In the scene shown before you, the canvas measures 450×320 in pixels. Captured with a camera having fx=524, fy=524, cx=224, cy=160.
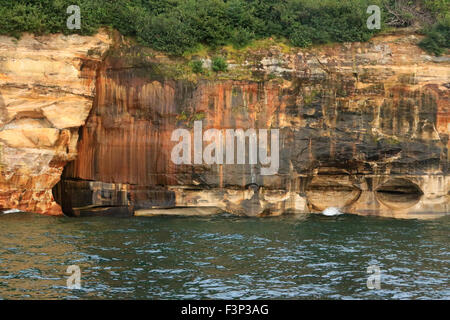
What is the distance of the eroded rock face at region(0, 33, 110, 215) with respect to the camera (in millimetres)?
22172

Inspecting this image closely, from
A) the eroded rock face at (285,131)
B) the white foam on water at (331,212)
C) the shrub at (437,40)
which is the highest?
the shrub at (437,40)

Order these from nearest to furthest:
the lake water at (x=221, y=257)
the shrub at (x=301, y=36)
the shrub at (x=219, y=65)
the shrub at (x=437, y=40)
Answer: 1. the lake water at (x=221, y=257)
2. the shrub at (x=219, y=65)
3. the shrub at (x=437, y=40)
4. the shrub at (x=301, y=36)

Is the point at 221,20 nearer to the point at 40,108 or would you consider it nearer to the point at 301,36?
the point at 301,36

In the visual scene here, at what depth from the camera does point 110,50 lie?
24.1 meters

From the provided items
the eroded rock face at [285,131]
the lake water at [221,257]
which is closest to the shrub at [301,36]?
the eroded rock face at [285,131]

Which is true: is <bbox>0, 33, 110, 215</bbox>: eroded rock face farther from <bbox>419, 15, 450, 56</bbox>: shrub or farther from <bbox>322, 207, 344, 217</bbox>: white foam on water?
<bbox>419, 15, 450, 56</bbox>: shrub

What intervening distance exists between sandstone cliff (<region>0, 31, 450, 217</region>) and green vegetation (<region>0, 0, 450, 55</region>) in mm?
1006

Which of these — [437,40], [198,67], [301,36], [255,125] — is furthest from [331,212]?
[437,40]

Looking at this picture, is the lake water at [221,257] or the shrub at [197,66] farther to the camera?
the shrub at [197,66]

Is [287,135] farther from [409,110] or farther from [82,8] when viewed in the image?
[82,8]

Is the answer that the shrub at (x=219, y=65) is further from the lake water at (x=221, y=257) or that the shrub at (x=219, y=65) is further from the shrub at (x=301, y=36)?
the lake water at (x=221, y=257)

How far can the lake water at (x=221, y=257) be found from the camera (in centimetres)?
1298

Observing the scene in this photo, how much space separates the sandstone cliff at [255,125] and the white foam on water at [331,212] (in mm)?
953

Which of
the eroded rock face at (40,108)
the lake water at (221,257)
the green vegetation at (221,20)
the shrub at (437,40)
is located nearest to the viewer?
the lake water at (221,257)
